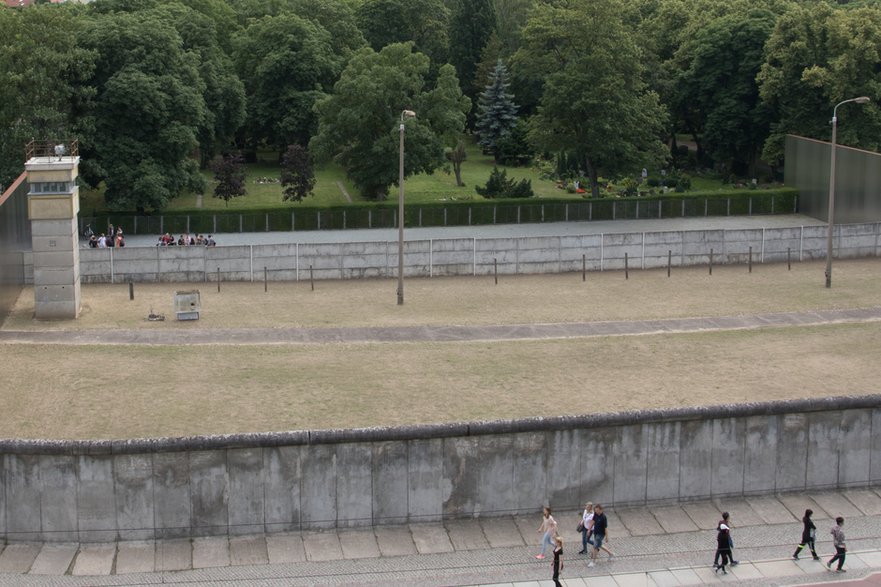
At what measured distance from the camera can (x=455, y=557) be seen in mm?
26031

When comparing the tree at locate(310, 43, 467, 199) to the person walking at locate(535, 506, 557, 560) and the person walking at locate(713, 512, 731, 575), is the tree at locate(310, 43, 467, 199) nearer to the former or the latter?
the person walking at locate(535, 506, 557, 560)

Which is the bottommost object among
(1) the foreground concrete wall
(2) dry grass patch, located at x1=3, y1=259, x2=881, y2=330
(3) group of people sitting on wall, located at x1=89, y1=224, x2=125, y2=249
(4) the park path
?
(1) the foreground concrete wall

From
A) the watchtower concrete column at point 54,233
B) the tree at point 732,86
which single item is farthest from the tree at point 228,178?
the tree at point 732,86

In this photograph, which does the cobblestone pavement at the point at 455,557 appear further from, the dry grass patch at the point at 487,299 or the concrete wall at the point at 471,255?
the concrete wall at the point at 471,255

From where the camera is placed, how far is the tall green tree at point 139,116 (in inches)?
2443

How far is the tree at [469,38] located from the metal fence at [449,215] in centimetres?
3419

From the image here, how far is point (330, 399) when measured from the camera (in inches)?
1296

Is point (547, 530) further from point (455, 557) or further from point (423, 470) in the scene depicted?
point (423, 470)

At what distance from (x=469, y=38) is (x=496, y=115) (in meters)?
14.5

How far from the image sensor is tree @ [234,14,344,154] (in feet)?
261

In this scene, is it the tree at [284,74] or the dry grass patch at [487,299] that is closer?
the dry grass patch at [487,299]

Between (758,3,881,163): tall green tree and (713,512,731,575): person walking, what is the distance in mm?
48144

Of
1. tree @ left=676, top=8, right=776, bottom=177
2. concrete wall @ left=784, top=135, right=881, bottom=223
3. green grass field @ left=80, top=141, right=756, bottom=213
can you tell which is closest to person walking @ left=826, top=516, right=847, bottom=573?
concrete wall @ left=784, top=135, right=881, bottom=223

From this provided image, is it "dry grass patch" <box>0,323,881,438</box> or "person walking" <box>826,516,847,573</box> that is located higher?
"dry grass patch" <box>0,323,881,438</box>
